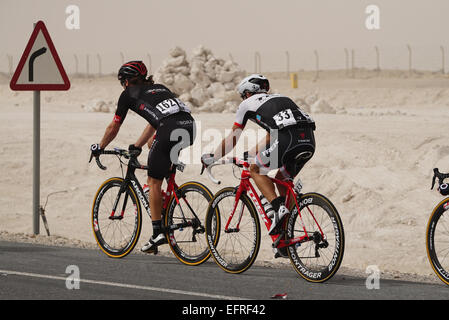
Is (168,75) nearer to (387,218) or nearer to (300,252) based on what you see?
(387,218)

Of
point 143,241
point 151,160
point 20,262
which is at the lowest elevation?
point 143,241

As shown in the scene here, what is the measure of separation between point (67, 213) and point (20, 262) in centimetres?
874

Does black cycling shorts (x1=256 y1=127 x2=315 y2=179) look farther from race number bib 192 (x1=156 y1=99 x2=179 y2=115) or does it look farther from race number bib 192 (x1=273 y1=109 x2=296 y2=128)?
race number bib 192 (x1=156 y1=99 x2=179 y2=115)

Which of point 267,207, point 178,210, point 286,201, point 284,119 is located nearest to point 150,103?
point 178,210

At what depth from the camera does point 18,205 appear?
19000 mm

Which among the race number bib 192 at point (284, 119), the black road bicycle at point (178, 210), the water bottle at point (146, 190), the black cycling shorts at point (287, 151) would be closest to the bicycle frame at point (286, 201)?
the black cycling shorts at point (287, 151)

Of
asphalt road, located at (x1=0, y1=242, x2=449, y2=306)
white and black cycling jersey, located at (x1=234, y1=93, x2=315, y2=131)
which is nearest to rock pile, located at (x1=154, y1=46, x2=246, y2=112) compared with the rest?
asphalt road, located at (x1=0, y1=242, x2=449, y2=306)

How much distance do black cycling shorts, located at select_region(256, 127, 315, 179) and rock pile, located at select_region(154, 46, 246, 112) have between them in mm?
23429

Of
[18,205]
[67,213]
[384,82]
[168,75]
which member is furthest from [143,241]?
[384,82]

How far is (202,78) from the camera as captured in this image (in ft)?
112

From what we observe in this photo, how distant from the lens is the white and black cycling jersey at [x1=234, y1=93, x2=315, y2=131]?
852 centimetres

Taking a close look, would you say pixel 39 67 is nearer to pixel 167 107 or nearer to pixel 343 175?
A: pixel 167 107

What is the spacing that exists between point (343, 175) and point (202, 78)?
1506 centimetres

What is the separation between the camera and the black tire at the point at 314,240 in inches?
312
